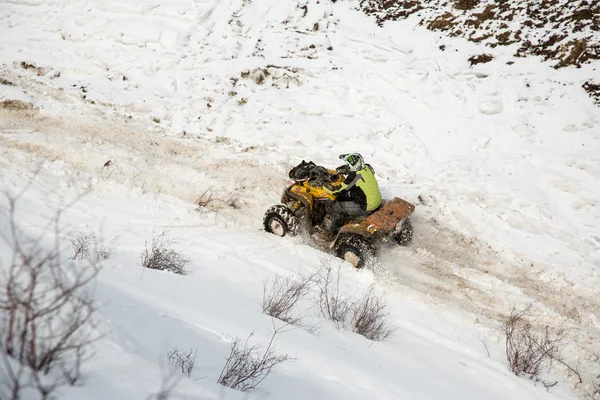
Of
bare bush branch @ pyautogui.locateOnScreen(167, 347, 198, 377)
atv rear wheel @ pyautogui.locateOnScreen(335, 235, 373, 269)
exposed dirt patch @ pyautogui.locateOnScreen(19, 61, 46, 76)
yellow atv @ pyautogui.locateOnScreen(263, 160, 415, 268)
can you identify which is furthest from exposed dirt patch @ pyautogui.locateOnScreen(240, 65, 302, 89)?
bare bush branch @ pyautogui.locateOnScreen(167, 347, 198, 377)

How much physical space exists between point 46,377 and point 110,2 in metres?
15.6

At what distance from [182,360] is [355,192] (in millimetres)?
4681

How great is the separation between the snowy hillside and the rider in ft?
2.71

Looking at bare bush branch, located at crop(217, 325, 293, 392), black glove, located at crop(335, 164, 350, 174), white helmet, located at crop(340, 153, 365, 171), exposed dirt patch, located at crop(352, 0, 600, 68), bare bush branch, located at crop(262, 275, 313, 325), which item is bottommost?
bare bush branch, located at crop(262, 275, 313, 325)

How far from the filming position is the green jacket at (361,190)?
23.1ft

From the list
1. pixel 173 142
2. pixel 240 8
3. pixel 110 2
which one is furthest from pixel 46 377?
pixel 110 2

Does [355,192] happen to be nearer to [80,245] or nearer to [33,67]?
[80,245]

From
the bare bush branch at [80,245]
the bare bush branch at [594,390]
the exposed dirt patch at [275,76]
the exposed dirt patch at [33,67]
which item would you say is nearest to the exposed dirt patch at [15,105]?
the exposed dirt patch at [33,67]

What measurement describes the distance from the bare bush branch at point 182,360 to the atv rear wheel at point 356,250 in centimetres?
385

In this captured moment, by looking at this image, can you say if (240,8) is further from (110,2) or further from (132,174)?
(132,174)

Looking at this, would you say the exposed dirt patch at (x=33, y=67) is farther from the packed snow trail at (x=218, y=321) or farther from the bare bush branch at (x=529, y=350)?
the bare bush branch at (x=529, y=350)

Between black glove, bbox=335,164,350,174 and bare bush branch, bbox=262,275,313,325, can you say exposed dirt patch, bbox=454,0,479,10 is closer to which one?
black glove, bbox=335,164,350,174

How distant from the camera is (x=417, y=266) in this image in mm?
6973

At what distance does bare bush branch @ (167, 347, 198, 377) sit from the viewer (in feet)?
9.70
